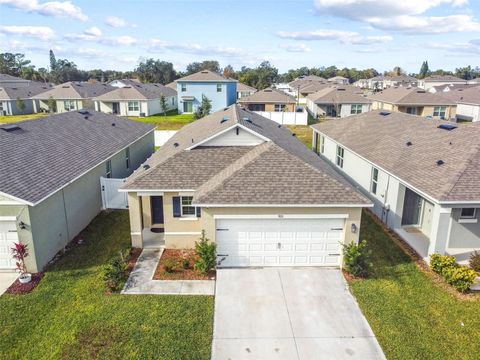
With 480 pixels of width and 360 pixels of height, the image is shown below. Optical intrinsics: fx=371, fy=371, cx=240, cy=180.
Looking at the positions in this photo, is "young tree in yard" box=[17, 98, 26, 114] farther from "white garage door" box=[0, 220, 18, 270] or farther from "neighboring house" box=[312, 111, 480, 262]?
"white garage door" box=[0, 220, 18, 270]

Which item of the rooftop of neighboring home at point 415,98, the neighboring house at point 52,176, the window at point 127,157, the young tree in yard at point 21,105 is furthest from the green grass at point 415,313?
the young tree in yard at point 21,105

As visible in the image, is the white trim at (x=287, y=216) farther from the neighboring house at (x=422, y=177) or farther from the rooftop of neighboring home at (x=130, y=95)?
the rooftop of neighboring home at (x=130, y=95)

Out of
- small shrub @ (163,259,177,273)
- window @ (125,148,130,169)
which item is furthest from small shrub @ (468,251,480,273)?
window @ (125,148,130,169)

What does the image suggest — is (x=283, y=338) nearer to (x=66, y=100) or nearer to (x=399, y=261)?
(x=399, y=261)

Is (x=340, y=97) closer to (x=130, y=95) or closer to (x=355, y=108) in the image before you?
(x=355, y=108)

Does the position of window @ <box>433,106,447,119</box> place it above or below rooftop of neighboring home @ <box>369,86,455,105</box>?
below

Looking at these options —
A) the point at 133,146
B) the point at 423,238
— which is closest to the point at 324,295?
the point at 423,238
